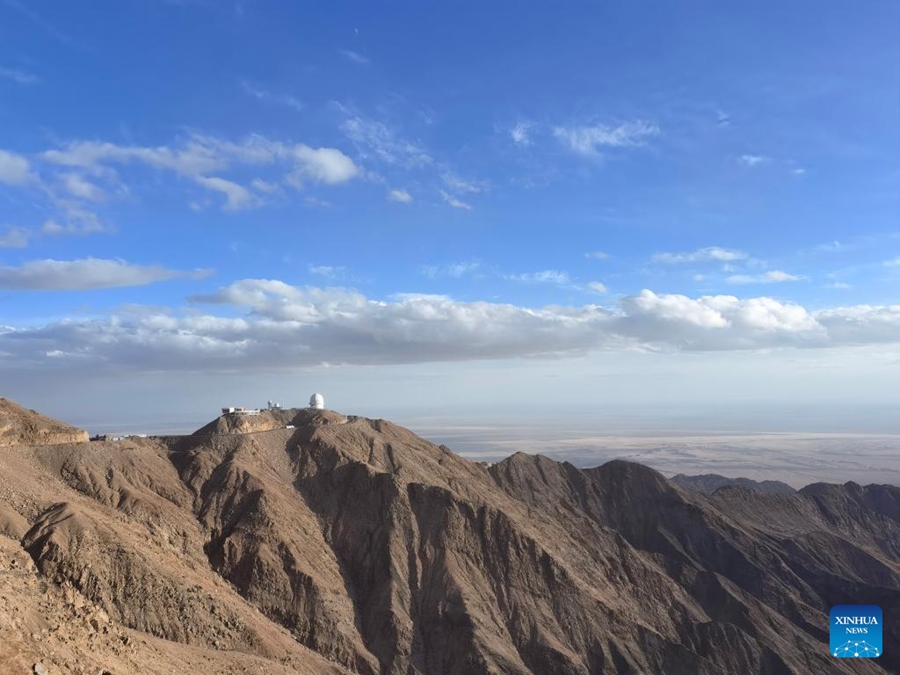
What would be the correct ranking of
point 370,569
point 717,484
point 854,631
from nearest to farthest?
point 854,631, point 370,569, point 717,484

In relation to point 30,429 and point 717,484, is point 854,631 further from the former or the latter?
point 717,484

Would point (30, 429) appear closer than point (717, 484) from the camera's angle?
Yes

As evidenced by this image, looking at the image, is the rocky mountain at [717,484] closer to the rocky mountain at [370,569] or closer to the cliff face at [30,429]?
the rocky mountain at [370,569]

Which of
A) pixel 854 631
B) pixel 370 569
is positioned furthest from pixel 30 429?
pixel 854 631

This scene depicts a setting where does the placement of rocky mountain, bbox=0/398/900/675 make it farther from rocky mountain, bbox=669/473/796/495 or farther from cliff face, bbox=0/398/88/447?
rocky mountain, bbox=669/473/796/495

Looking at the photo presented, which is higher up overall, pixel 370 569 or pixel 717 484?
pixel 370 569

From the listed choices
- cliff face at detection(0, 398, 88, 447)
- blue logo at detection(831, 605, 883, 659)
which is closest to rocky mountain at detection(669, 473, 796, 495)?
blue logo at detection(831, 605, 883, 659)

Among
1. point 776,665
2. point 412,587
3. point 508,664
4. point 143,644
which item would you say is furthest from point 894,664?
point 143,644

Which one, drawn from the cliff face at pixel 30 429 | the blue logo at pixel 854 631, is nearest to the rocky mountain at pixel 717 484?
the blue logo at pixel 854 631
